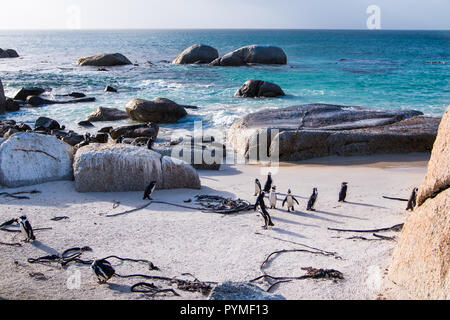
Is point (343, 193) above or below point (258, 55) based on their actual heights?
below

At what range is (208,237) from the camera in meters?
6.09

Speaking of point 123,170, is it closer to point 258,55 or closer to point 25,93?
point 25,93

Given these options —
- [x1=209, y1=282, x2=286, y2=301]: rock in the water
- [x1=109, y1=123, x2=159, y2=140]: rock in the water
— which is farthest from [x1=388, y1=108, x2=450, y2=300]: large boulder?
[x1=109, y1=123, x2=159, y2=140]: rock in the water

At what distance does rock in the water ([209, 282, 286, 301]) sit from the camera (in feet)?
11.2

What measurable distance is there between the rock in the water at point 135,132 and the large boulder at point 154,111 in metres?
2.62

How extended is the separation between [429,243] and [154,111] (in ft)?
47.8

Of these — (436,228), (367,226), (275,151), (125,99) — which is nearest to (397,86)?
(125,99)

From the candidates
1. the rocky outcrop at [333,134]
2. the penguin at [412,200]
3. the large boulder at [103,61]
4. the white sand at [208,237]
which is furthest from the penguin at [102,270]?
the large boulder at [103,61]

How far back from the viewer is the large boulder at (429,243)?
3797 mm

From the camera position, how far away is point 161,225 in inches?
258

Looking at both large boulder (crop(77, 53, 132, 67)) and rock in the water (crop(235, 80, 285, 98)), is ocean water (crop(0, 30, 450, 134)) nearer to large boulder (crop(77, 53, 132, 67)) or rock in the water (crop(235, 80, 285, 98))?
rock in the water (crop(235, 80, 285, 98))

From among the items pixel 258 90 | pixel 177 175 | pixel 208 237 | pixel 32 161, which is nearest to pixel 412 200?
pixel 208 237
